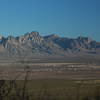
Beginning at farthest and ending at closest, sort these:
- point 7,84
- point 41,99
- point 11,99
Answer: point 41,99 < point 11,99 < point 7,84

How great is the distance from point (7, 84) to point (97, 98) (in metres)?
3.33

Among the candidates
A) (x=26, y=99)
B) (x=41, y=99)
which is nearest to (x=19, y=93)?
(x=26, y=99)

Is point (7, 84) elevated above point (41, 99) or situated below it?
above

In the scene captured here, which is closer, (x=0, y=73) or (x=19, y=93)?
(x=19, y=93)

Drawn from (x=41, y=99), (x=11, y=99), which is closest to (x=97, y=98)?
(x=41, y=99)

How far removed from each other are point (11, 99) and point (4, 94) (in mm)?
1154

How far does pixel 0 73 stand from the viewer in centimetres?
1059

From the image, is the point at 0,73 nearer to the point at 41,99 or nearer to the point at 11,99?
the point at 11,99

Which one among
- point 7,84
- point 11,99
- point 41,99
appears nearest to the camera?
point 7,84

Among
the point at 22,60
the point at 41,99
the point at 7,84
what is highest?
the point at 22,60

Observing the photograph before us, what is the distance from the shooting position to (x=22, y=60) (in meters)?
9.51

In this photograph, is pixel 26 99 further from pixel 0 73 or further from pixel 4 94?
pixel 0 73

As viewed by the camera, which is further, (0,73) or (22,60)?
→ (0,73)

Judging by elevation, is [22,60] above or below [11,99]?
above
